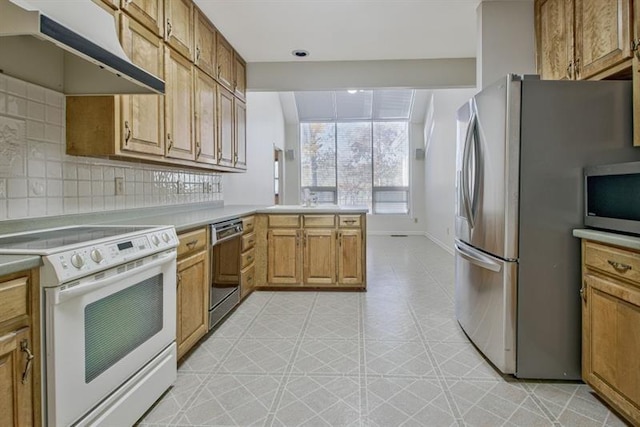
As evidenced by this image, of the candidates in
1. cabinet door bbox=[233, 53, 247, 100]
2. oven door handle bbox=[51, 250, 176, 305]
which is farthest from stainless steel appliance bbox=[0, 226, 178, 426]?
cabinet door bbox=[233, 53, 247, 100]

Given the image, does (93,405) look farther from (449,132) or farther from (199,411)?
(449,132)

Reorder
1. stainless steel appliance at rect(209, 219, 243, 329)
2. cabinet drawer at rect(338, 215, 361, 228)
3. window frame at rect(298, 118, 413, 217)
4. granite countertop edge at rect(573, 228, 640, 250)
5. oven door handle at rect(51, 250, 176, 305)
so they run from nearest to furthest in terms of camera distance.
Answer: oven door handle at rect(51, 250, 176, 305) < granite countertop edge at rect(573, 228, 640, 250) < stainless steel appliance at rect(209, 219, 243, 329) < cabinet drawer at rect(338, 215, 361, 228) < window frame at rect(298, 118, 413, 217)

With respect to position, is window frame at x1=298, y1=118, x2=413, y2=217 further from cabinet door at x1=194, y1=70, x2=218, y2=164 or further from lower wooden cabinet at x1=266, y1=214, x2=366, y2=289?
cabinet door at x1=194, y1=70, x2=218, y2=164

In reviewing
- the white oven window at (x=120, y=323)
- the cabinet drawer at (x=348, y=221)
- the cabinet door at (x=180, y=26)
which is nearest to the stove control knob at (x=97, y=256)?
the white oven window at (x=120, y=323)

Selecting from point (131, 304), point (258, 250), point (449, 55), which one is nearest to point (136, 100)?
point (131, 304)

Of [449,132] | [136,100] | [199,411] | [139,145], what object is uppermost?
[449,132]

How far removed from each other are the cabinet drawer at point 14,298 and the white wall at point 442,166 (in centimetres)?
592

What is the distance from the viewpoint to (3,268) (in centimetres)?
108

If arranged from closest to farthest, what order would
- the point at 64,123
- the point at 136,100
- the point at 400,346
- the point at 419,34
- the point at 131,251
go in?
the point at 131,251
the point at 64,123
the point at 136,100
the point at 400,346
the point at 419,34

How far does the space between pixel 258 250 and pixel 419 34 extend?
2597 millimetres

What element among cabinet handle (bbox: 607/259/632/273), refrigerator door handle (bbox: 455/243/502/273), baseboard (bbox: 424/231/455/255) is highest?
cabinet handle (bbox: 607/259/632/273)

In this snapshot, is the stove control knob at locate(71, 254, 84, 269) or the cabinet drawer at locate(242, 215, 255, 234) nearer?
the stove control knob at locate(71, 254, 84, 269)

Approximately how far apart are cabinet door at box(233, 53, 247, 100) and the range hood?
2.06 metres

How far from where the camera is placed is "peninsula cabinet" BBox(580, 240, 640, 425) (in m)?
1.61
